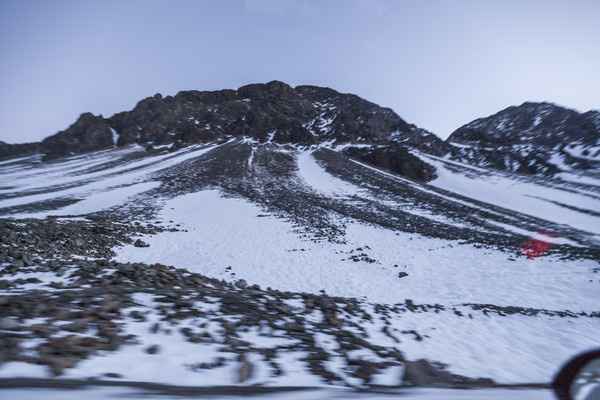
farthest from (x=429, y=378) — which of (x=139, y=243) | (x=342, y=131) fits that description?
(x=342, y=131)

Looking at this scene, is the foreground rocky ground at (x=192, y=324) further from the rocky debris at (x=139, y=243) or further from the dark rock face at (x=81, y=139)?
the dark rock face at (x=81, y=139)

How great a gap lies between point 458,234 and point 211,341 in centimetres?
2112

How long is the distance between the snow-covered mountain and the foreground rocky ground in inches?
1.2

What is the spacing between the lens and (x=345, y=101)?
130250mm

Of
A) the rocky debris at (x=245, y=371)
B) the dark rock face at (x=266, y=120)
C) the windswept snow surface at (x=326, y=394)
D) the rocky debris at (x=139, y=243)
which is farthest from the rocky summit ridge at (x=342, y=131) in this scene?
the rocky debris at (x=245, y=371)

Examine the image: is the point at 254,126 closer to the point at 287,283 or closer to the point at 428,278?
the point at 287,283

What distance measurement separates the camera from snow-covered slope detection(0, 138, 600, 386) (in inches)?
125

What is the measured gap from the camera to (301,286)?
9609 mm

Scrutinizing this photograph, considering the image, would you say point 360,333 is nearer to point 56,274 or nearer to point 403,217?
point 56,274

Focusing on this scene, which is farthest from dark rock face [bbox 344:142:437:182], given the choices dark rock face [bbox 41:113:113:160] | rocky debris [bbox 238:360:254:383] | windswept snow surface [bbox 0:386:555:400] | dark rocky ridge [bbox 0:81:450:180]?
dark rock face [bbox 41:113:113:160]

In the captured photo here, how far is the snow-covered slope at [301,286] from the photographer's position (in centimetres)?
317

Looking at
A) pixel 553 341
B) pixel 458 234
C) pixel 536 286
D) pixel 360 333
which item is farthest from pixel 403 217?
pixel 360 333

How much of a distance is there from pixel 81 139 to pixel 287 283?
371ft

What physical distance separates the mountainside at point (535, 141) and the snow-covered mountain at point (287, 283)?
34319mm
